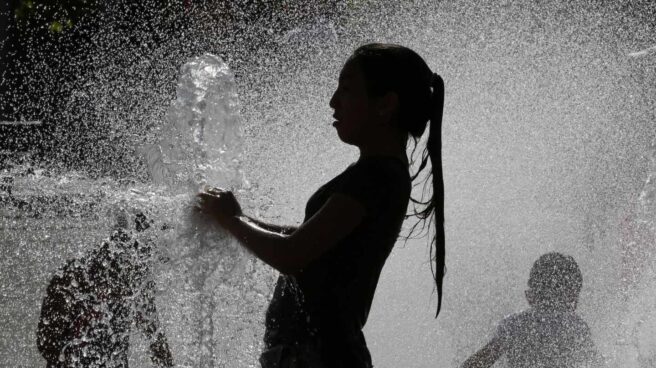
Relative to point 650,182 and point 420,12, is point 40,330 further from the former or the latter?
point 420,12

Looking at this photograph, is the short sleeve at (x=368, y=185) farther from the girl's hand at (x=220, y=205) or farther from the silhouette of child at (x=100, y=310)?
the silhouette of child at (x=100, y=310)

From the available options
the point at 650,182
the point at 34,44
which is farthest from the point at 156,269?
the point at 34,44

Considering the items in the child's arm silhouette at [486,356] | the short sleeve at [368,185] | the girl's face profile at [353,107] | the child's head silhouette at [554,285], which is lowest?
the child's arm silhouette at [486,356]

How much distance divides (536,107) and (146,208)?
17.7 ft

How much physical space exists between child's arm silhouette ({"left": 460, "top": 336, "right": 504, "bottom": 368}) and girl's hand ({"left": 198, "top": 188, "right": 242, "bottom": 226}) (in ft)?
5.67

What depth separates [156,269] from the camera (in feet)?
7.67

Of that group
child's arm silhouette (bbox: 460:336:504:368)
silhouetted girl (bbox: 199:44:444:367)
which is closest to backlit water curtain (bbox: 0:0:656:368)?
silhouetted girl (bbox: 199:44:444:367)

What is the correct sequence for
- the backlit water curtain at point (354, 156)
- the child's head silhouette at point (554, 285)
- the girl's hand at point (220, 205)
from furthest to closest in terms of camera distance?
the child's head silhouette at point (554, 285), the backlit water curtain at point (354, 156), the girl's hand at point (220, 205)

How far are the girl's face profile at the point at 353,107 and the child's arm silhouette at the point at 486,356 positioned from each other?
1656 millimetres

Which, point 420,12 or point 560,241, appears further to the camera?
point 420,12

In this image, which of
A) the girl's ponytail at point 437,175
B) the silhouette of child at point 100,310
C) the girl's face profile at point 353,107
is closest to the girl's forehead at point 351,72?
the girl's face profile at point 353,107

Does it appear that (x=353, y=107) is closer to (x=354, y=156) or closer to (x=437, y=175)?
(x=437, y=175)

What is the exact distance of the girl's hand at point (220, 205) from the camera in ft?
6.51

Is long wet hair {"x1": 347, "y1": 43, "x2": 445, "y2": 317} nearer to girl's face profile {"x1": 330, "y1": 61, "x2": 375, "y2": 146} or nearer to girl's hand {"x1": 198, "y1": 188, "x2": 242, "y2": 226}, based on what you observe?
girl's face profile {"x1": 330, "y1": 61, "x2": 375, "y2": 146}
